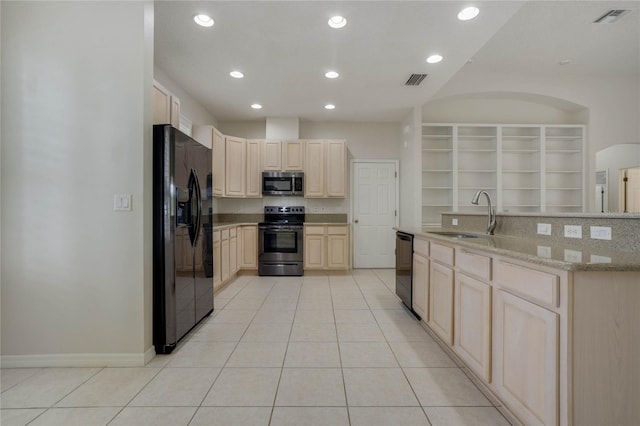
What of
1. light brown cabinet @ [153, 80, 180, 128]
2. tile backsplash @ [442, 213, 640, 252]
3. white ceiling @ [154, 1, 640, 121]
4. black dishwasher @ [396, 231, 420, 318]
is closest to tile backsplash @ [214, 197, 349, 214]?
white ceiling @ [154, 1, 640, 121]

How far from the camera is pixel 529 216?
2.21 metres

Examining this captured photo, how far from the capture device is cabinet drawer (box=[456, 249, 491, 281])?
1692 mm

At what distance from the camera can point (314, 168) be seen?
518 centimetres

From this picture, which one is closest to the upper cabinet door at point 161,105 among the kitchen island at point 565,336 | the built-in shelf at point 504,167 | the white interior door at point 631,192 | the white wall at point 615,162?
the kitchen island at point 565,336

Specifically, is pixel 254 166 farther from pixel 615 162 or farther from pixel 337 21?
pixel 615 162

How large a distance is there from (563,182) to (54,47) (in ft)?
22.8

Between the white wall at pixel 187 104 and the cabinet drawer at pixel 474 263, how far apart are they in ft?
12.4

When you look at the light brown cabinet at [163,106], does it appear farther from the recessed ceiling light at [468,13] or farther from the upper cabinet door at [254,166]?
the recessed ceiling light at [468,13]

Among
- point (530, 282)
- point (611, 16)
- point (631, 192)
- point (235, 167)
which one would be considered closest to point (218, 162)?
point (235, 167)

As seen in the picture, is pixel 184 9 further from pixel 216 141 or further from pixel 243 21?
pixel 216 141

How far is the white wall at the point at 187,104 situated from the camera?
3.56m

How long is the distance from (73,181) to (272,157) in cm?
335

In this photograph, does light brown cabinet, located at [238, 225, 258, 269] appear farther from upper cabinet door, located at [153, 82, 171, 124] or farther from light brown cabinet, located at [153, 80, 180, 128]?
upper cabinet door, located at [153, 82, 171, 124]

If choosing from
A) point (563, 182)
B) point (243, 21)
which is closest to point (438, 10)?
point (243, 21)
